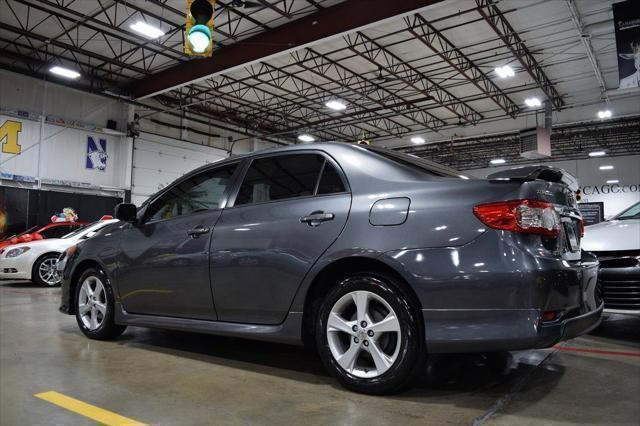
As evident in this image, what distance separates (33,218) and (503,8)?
631 inches

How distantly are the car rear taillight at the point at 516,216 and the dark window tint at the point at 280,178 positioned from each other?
1.01 meters

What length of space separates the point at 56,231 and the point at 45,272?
130cm

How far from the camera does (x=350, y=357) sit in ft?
7.69

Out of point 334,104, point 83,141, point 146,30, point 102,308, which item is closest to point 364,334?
point 102,308

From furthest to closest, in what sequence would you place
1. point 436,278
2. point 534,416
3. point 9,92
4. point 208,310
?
point 9,92, point 208,310, point 436,278, point 534,416

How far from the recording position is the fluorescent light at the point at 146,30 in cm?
1213

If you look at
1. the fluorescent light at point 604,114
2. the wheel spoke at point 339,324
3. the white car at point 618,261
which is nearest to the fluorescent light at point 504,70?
the fluorescent light at point 604,114

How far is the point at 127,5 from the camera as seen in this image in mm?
12055

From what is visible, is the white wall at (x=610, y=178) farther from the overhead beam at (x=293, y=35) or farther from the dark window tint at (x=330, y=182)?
the dark window tint at (x=330, y=182)

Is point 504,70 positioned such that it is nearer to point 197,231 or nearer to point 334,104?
point 334,104

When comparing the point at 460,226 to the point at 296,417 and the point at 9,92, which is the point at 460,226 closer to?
the point at 296,417

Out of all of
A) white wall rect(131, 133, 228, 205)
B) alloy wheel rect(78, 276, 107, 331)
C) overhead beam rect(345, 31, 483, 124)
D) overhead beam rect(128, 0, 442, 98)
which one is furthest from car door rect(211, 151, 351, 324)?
white wall rect(131, 133, 228, 205)

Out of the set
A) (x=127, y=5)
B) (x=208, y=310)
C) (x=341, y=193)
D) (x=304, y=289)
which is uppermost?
(x=127, y=5)

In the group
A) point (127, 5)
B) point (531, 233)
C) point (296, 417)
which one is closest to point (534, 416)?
point (531, 233)
